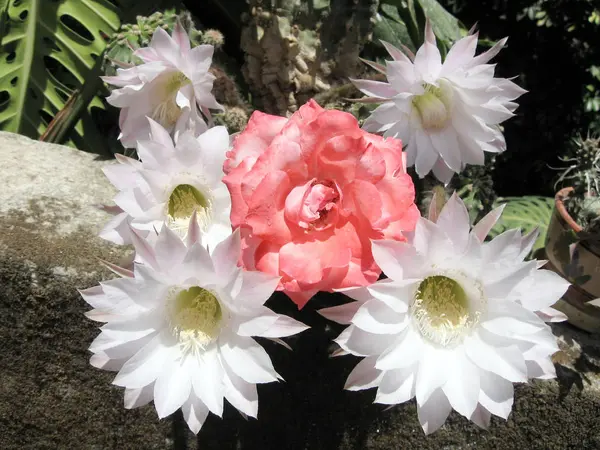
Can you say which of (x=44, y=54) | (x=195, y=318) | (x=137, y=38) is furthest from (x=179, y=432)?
(x=44, y=54)

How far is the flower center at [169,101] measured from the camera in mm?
809

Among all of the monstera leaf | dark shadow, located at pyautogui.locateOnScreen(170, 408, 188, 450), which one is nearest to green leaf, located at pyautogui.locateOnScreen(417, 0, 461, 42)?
the monstera leaf

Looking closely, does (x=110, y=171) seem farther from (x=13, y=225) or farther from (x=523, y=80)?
(x=523, y=80)

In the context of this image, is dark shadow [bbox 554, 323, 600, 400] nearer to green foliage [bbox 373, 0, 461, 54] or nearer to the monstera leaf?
green foliage [bbox 373, 0, 461, 54]

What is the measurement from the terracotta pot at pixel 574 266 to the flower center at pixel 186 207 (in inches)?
24.1

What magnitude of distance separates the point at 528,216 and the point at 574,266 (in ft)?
1.28

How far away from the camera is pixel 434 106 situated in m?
0.77

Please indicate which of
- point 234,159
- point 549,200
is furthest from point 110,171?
point 549,200

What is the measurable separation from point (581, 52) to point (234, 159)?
187 cm

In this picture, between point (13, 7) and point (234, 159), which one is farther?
point (13, 7)

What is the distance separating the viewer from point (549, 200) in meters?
1.48

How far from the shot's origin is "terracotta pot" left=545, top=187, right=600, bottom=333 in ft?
3.16

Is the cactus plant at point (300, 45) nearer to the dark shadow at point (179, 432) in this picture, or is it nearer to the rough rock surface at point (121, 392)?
the rough rock surface at point (121, 392)

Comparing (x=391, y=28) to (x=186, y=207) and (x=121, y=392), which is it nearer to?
(x=186, y=207)
